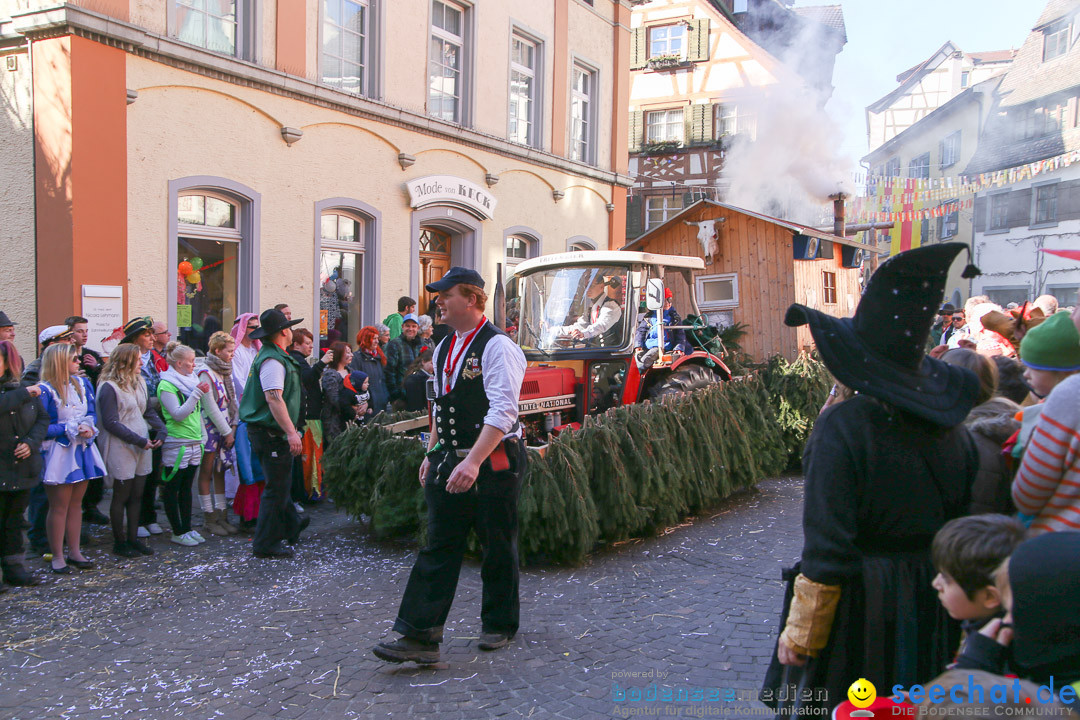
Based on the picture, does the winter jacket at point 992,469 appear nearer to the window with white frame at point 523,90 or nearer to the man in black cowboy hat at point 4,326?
the man in black cowboy hat at point 4,326

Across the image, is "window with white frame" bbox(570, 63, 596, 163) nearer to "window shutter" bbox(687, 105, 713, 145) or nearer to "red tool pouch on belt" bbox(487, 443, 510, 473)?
"red tool pouch on belt" bbox(487, 443, 510, 473)

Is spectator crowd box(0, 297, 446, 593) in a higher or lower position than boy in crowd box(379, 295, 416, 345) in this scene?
lower

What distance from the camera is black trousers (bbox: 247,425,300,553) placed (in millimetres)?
6160

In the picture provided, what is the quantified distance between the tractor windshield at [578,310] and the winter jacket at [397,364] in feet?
5.73

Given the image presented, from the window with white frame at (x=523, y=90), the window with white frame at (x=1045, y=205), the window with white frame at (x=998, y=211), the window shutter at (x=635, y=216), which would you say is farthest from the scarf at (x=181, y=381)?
the window with white frame at (x=998, y=211)

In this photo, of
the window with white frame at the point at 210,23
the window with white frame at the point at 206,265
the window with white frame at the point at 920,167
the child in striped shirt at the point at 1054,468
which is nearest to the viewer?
the child in striped shirt at the point at 1054,468

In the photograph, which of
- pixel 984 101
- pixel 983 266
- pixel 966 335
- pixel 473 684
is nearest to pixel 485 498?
pixel 473 684

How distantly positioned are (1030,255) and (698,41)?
13.8 m

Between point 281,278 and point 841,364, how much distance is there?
→ 30.9ft

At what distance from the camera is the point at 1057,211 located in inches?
1127

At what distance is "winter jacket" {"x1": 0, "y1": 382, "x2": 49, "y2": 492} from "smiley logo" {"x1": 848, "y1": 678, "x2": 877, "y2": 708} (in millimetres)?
5066

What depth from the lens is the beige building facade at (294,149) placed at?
866 centimetres

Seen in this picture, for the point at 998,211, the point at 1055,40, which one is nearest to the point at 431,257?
the point at 998,211

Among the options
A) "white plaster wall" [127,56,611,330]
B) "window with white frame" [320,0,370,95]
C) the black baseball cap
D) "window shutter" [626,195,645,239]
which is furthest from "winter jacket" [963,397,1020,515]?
"window shutter" [626,195,645,239]
